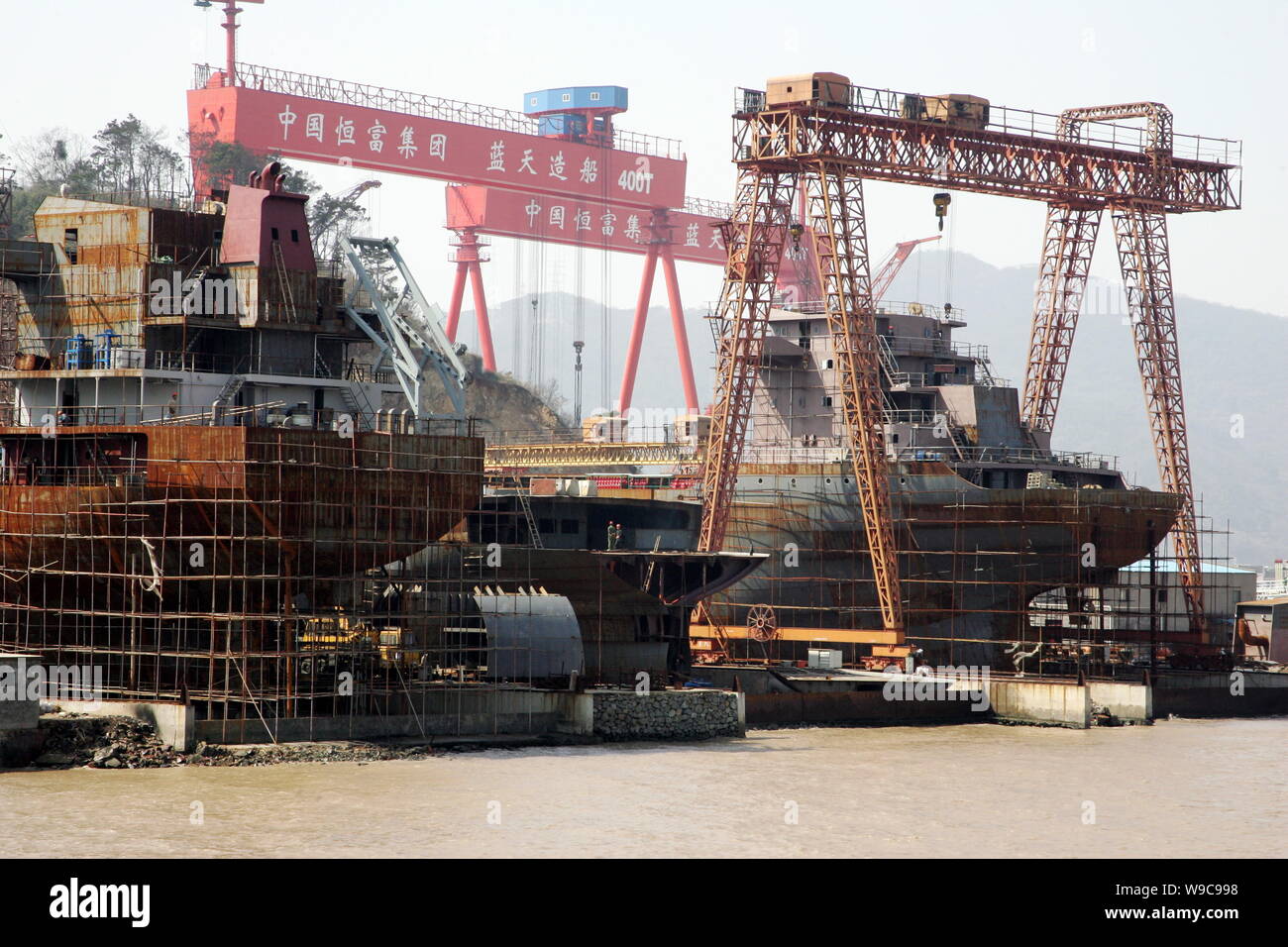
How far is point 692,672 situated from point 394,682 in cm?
1326

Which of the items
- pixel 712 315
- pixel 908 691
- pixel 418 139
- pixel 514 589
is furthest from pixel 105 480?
pixel 418 139

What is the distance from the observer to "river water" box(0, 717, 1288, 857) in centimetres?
3228

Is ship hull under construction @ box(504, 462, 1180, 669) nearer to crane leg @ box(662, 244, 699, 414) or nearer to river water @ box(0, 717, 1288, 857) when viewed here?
river water @ box(0, 717, 1288, 857)

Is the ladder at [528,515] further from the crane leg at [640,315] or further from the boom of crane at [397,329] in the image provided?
the crane leg at [640,315]

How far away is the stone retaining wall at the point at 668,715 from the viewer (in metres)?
45.8

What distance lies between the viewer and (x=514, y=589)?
4906 cm

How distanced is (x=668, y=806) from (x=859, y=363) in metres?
26.8

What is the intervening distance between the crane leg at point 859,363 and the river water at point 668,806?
1300 cm

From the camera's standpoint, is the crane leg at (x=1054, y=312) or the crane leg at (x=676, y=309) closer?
the crane leg at (x=1054, y=312)

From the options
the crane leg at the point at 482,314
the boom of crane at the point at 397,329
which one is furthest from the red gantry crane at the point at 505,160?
the boom of crane at the point at 397,329

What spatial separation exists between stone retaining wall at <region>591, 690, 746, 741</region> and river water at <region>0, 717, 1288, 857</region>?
2.64 feet

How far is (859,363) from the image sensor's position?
198 ft

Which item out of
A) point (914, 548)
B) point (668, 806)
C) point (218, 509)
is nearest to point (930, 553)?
point (914, 548)

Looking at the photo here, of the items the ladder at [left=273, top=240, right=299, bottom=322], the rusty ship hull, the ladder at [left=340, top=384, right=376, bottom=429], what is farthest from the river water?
the ladder at [left=273, top=240, right=299, bottom=322]
